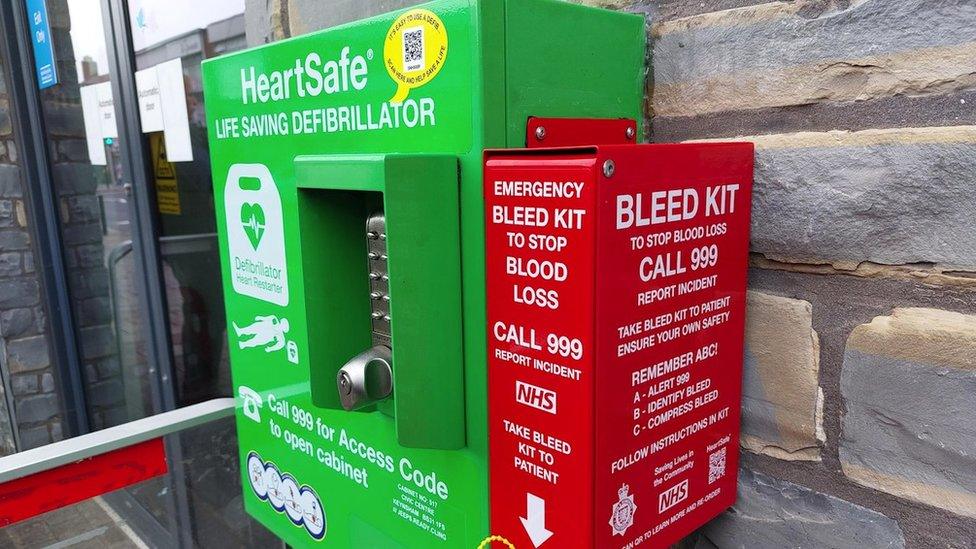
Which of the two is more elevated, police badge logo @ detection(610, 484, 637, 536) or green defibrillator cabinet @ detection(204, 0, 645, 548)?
green defibrillator cabinet @ detection(204, 0, 645, 548)

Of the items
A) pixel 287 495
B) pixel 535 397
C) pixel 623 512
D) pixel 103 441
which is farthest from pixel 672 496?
pixel 103 441

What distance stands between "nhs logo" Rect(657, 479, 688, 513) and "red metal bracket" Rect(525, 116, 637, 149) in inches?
17.1

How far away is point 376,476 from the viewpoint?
1.13 m

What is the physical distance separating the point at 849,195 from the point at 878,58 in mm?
157

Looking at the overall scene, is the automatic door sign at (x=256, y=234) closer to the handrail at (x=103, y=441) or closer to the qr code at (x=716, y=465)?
the handrail at (x=103, y=441)

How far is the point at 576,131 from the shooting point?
36.5 inches

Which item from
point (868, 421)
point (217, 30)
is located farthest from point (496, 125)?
point (217, 30)

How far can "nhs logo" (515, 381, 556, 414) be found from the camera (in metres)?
0.80

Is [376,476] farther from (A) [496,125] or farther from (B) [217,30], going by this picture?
(B) [217,30]

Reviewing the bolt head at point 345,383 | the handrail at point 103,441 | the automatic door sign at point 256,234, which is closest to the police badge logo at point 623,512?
the bolt head at point 345,383

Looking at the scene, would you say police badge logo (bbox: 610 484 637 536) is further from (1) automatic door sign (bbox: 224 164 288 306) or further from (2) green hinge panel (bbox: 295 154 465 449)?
(1) automatic door sign (bbox: 224 164 288 306)

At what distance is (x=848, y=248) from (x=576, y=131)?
0.36 metres

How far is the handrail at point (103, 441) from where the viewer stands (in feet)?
4.45

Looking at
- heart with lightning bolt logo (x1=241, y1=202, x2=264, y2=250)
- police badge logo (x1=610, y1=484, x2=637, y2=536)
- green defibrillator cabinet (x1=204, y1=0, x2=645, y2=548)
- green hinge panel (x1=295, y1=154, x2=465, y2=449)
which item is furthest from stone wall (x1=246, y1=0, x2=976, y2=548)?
heart with lightning bolt logo (x1=241, y1=202, x2=264, y2=250)
